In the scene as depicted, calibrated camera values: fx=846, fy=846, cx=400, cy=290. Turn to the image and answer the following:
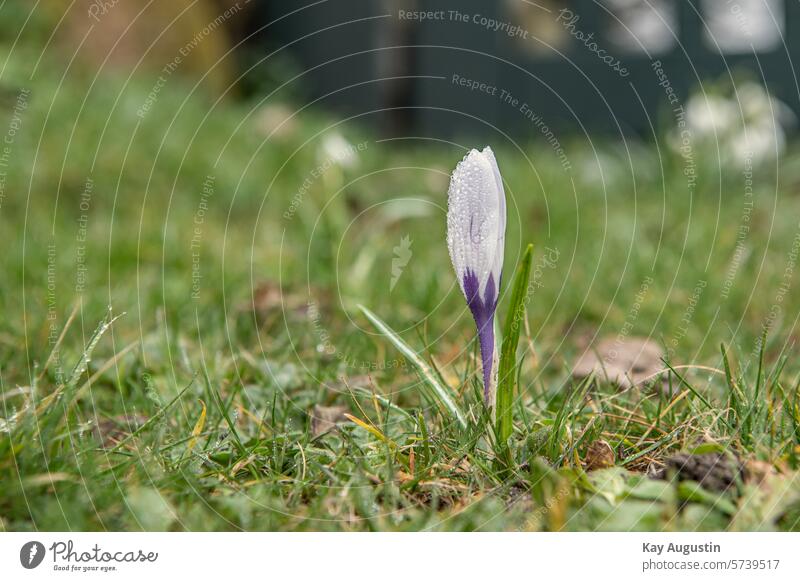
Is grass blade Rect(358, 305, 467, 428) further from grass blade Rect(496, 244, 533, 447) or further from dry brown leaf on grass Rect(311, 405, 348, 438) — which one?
dry brown leaf on grass Rect(311, 405, 348, 438)

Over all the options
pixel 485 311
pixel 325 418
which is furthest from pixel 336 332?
pixel 485 311

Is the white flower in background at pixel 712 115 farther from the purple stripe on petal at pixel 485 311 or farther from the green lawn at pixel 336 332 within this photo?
the purple stripe on petal at pixel 485 311

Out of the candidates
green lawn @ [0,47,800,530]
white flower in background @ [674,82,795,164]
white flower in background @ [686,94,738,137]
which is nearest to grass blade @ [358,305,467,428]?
green lawn @ [0,47,800,530]

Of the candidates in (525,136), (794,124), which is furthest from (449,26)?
(794,124)

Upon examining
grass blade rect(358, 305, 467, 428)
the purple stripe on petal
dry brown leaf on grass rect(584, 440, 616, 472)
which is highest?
the purple stripe on petal

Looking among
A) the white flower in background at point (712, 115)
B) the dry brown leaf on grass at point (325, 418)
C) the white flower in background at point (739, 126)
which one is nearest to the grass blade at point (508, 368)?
the dry brown leaf on grass at point (325, 418)
